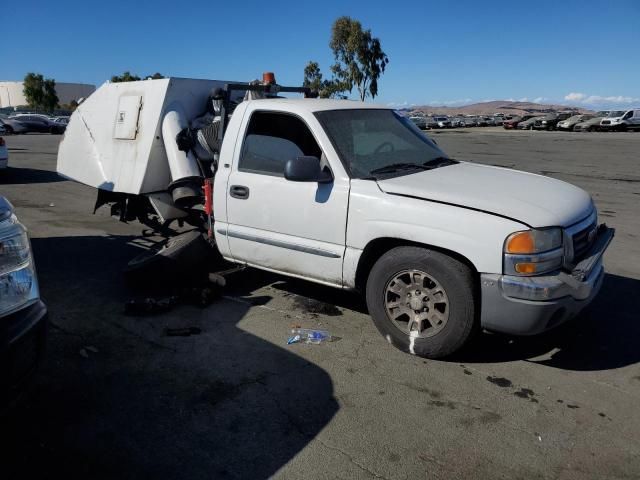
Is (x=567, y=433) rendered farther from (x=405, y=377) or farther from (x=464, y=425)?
(x=405, y=377)

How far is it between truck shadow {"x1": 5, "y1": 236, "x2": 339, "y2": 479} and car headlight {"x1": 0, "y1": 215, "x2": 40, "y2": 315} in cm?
74

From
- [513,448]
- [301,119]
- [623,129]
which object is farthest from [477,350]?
[623,129]

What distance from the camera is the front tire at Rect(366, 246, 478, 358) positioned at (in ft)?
11.7

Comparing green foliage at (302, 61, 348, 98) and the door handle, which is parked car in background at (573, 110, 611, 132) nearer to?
green foliage at (302, 61, 348, 98)

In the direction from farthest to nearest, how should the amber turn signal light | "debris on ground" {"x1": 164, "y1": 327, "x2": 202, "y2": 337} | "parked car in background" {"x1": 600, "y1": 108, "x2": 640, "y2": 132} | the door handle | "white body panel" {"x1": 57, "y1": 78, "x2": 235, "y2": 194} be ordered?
"parked car in background" {"x1": 600, "y1": 108, "x2": 640, "y2": 132} → "white body panel" {"x1": 57, "y1": 78, "x2": 235, "y2": 194} → the door handle → "debris on ground" {"x1": 164, "y1": 327, "x2": 202, "y2": 337} → the amber turn signal light

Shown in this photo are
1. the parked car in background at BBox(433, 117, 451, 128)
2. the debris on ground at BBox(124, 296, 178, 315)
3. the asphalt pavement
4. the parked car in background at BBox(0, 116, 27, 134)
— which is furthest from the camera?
the parked car in background at BBox(433, 117, 451, 128)

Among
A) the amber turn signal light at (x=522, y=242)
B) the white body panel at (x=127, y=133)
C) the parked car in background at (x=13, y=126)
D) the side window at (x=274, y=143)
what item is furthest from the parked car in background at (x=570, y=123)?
the amber turn signal light at (x=522, y=242)

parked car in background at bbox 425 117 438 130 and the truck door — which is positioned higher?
the truck door

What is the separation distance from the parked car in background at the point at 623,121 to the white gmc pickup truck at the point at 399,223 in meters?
43.7

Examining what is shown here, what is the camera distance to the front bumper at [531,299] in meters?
3.36

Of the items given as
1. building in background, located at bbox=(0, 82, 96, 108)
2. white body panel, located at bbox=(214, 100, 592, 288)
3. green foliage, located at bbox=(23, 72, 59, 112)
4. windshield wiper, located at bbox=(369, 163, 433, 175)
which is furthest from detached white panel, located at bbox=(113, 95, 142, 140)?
building in background, located at bbox=(0, 82, 96, 108)

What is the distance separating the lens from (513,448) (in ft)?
9.31

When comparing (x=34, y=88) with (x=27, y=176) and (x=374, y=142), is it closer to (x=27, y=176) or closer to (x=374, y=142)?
(x=27, y=176)

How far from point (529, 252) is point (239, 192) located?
245 cm
